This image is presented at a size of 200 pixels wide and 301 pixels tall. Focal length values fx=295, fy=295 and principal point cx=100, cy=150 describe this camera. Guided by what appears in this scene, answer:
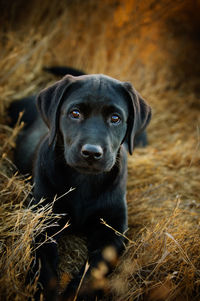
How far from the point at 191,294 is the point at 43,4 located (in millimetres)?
4886

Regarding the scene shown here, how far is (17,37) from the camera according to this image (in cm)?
494

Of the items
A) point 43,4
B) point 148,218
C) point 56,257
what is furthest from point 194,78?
point 56,257

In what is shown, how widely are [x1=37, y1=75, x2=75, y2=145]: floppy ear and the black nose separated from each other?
0.37 meters

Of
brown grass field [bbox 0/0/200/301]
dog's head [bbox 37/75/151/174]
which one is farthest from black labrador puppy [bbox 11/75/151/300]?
brown grass field [bbox 0/0/200/301]

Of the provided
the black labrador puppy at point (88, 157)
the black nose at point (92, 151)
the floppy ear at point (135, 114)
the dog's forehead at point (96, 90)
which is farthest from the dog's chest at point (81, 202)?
the dog's forehead at point (96, 90)

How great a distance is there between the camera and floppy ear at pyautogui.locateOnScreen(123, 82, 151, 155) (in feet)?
8.53

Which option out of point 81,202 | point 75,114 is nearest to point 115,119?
point 75,114

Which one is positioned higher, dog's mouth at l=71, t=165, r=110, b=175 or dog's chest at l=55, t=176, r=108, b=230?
dog's mouth at l=71, t=165, r=110, b=175

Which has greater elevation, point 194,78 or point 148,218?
point 194,78

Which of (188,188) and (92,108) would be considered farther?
(188,188)

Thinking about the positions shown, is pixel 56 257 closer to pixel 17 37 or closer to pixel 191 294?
pixel 191 294

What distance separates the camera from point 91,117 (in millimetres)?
2418

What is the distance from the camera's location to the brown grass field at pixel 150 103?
2.15 metres

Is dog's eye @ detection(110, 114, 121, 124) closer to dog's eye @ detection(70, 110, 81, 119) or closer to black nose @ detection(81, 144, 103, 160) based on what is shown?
dog's eye @ detection(70, 110, 81, 119)
